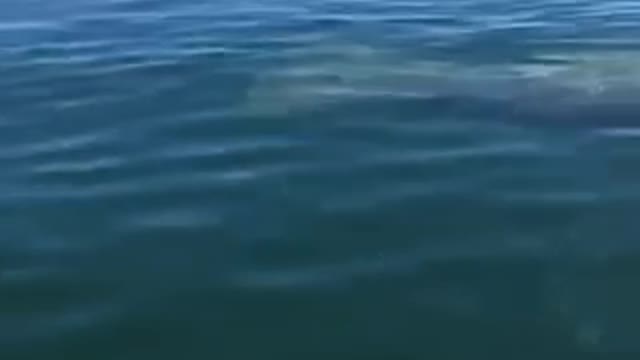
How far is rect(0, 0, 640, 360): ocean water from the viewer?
8953mm

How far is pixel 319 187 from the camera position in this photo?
11414mm

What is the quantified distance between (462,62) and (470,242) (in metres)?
5.48

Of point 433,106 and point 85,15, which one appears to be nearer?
point 433,106

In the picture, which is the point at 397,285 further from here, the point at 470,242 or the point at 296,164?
the point at 296,164

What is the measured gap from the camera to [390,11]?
18266 mm

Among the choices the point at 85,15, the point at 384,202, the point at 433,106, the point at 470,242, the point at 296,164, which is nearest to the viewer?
the point at 470,242

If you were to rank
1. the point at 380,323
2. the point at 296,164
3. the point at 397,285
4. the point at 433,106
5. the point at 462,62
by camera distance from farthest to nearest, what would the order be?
1. the point at 462,62
2. the point at 433,106
3. the point at 296,164
4. the point at 397,285
5. the point at 380,323

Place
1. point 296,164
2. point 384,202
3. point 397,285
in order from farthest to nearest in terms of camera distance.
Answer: point 296,164, point 384,202, point 397,285

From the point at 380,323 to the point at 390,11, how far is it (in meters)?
9.92

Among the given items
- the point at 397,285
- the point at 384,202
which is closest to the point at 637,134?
the point at 384,202

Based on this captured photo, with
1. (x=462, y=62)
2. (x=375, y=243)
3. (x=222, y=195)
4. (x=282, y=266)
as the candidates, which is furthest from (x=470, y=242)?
(x=462, y=62)

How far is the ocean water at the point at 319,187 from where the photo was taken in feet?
29.4

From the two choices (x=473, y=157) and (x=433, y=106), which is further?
(x=433, y=106)

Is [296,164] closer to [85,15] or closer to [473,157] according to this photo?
[473,157]
